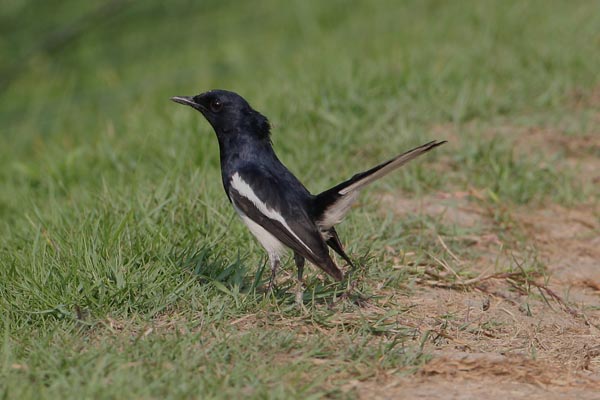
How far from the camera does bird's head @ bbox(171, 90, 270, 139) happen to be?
188 inches

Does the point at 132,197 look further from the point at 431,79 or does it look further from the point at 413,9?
the point at 413,9

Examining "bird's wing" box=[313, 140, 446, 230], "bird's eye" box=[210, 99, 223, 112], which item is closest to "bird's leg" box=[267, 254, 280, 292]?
"bird's wing" box=[313, 140, 446, 230]

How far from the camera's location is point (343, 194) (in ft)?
13.6

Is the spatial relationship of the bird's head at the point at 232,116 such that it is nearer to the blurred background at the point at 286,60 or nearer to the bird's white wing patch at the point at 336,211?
the bird's white wing patch at the point at 336,211

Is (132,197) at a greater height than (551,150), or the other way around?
(132,197)

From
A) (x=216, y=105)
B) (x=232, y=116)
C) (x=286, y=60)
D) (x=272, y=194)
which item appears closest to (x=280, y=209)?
(x=272, y=194)

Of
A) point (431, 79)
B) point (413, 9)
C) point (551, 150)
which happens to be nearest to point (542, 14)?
point (413, 9)

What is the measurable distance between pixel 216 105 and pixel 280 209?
33.0 inches

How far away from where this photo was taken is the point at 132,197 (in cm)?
550

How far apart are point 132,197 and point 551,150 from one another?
10.8 feet

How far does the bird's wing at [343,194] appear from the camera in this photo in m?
3.86

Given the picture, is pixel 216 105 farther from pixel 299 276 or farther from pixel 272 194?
pixel 299 276

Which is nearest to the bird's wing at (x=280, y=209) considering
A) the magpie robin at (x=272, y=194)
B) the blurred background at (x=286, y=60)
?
the magpie robin at (x=272, y=194)

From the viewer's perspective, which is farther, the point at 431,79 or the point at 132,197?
the point at 431,79
